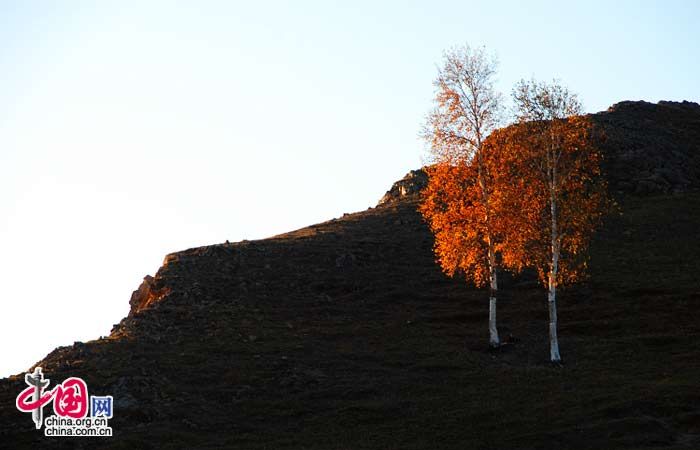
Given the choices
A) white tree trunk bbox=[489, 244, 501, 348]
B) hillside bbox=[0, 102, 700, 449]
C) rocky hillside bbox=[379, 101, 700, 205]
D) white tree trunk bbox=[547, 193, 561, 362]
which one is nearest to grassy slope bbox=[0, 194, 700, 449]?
hillside bbox=[0, 102, 700, 449]

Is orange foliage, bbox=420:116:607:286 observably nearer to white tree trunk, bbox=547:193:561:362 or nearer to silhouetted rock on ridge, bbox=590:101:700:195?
white tree trunk, bbox=547:193:561:362

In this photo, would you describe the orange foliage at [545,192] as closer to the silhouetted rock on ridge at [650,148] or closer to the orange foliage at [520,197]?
the orange foliage at [520,197]

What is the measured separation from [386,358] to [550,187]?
14.8 meters

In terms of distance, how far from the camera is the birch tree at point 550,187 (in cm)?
5200

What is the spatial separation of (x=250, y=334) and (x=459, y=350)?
14179mm

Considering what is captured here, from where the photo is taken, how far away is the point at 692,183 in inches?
4382

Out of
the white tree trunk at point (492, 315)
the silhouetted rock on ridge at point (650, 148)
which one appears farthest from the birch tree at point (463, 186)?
the silhouetted rock on ridge at point (650, 148)

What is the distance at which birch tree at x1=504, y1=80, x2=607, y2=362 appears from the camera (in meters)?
52.0

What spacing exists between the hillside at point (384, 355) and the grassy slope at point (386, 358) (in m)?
0.16

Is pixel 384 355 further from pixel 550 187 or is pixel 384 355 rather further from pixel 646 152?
pixel 646 152

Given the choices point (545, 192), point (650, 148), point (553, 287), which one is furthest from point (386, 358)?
point (650, 148)

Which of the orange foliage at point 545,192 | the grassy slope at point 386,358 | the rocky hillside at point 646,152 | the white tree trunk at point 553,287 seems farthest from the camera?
the rocky hillside at point 646,152

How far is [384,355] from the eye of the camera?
5312cm

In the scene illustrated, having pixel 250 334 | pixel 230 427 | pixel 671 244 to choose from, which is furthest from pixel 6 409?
pixel 671 244
